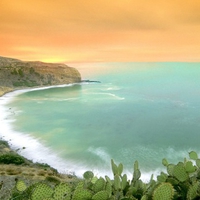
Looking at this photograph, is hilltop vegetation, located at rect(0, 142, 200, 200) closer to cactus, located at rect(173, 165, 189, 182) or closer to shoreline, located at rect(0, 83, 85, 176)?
cactus, located at rect(173, 165, 189, 182)

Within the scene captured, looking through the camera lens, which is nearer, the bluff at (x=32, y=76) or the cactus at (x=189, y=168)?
the cactus at (x=189, y=168)

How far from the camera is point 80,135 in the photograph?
42844mm

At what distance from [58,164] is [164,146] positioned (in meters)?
17.5

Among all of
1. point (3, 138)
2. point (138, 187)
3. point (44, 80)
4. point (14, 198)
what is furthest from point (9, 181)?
point (44, 80)

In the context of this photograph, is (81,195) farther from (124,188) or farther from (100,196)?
(124,188)

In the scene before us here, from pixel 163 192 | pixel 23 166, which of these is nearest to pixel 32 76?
pixel 23 166

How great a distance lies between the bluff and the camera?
106 m

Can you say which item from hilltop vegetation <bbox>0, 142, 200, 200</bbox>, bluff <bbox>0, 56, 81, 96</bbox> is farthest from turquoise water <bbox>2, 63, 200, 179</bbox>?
bluff <bbox>0, 56, 81, 96</bbox>

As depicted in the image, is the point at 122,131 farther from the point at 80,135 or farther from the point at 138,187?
the point at 138,187

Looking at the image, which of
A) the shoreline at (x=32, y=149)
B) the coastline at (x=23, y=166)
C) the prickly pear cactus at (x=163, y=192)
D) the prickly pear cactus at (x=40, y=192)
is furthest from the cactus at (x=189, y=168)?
the shoreline at (x=32, y=149)

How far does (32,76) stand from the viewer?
120250 mm

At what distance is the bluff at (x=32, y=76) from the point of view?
347ft

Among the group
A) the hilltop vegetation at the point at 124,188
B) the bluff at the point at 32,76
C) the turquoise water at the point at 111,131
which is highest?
the hilltop vegetation at the point at 124,188

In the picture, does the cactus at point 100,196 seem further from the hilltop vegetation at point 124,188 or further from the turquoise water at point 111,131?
the turquoise water at point 111,131
